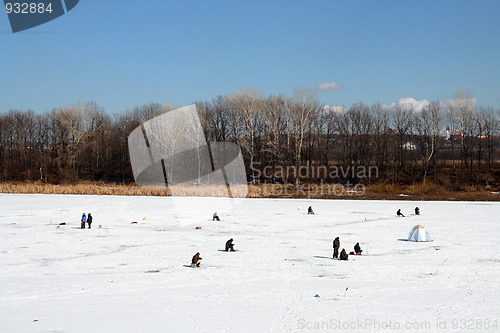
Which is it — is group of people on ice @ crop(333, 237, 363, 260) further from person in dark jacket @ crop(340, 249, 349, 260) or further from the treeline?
the treeline

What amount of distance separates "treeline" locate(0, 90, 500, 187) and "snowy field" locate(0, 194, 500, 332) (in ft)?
105

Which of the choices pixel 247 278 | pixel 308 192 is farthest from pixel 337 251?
pixel 308 192

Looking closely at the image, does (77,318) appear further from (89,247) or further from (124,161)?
(124,161)

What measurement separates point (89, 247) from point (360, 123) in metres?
54.2

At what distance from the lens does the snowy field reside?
8719mm

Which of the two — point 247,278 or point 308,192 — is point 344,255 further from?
point 308,192

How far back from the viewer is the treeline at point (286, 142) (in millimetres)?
55062

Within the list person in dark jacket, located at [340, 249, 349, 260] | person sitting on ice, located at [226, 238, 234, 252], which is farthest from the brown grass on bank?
person in dark jacket, located at [340, 249, 349, 260]

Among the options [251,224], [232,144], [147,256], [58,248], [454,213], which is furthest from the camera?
[232,144]

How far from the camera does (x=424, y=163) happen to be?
2238 inches

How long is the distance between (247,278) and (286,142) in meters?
47.5

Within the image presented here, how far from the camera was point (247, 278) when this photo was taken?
1210cm

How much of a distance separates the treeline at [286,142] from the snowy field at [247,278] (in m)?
32.0

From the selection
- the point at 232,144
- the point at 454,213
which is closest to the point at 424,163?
the point at 232,144
